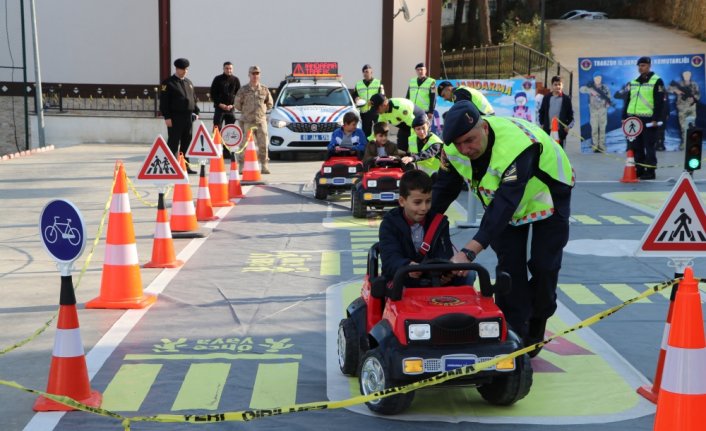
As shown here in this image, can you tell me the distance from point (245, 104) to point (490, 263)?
33.6 feet

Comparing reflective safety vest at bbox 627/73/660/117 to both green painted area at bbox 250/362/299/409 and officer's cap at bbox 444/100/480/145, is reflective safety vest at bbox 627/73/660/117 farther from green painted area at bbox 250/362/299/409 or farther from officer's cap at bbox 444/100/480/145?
officer's cap at bbox 444/100/480/145

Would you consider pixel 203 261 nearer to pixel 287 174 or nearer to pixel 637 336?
pixel 637 336

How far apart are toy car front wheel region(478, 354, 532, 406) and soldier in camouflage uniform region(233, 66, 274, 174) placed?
1433 centimetres

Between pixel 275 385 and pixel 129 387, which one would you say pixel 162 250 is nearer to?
pixel 129 387

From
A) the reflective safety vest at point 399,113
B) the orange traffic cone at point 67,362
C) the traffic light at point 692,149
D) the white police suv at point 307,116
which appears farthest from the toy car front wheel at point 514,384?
the white police suv at point 307,116

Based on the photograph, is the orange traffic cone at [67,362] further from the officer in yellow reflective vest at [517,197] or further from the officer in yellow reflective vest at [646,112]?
the officer in yellow reflective vest at [646,112]

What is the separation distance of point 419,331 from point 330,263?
5163 mm

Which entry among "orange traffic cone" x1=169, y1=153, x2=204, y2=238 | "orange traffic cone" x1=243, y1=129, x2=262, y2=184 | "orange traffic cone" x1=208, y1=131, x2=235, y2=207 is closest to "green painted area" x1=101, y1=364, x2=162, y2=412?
"orange traffic cone" x1=169, y1=153, x2=204, y2=238

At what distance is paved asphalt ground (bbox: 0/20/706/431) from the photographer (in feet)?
19.7

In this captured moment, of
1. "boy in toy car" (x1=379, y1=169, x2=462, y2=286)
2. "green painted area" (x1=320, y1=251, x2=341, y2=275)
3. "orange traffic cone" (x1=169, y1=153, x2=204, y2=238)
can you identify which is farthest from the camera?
"orange traffic cone" (x1=169, y1=153, x2=204, y2=238)

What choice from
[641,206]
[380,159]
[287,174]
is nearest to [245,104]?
[287,174]

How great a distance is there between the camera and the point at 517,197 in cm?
612

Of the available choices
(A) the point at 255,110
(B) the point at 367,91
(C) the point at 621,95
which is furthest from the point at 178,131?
(C) the point at 621,95

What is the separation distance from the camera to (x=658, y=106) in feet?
61.6
